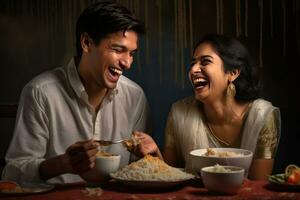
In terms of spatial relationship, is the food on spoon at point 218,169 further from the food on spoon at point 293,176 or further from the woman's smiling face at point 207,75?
the woman's smiling face at point 207,75

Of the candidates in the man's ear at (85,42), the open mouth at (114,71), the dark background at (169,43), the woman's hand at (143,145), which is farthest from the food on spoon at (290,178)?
the dark background at (169,43)

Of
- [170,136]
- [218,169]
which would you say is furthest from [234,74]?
[218,169]

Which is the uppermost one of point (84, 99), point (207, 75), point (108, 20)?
point (108, 20)

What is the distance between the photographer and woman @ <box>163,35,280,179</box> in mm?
2398

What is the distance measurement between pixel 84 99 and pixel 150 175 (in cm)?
86

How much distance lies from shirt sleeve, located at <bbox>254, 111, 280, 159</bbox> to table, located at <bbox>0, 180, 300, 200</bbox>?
0.64 m

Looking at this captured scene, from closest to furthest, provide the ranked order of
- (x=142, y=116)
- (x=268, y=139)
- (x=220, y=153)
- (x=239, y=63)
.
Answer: (x=220, y=153), (x=268, y=139), (x=239, y=63), (x=142, y=116)

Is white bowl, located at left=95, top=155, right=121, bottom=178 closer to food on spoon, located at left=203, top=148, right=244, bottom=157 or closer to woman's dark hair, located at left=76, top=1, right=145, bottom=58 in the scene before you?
food on spoon, located at left=203, top=148, right=244, bottom=157

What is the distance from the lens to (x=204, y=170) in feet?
5.29

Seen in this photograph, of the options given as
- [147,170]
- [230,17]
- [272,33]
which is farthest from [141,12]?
[147,170]

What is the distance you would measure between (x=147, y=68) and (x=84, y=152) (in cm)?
156

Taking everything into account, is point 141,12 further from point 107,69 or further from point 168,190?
point 168,190

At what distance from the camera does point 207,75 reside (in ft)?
8.00

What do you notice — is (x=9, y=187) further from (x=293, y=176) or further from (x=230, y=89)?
(x=230, y=89)
